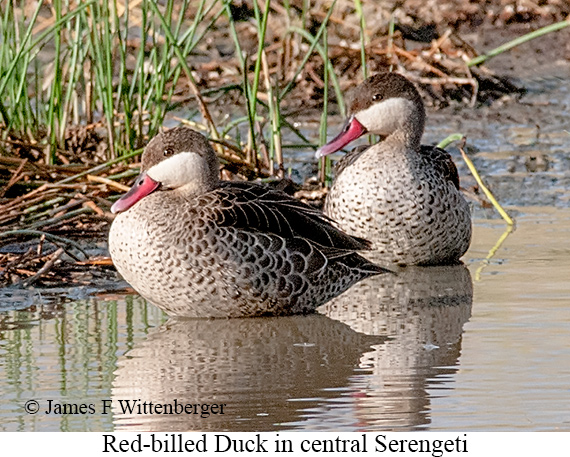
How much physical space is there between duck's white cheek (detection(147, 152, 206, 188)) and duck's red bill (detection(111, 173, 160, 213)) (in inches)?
1.0

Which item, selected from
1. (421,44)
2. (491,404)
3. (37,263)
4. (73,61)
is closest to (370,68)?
(421,44)

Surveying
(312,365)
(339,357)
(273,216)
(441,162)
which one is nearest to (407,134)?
(441,162)

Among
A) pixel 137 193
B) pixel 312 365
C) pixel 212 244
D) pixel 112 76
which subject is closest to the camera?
pixel 312 365

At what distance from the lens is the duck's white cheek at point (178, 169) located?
5.85 metres

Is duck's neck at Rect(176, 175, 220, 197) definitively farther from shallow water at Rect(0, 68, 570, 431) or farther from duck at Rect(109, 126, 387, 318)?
shallow water at Rect(0, 68, 570, 431)

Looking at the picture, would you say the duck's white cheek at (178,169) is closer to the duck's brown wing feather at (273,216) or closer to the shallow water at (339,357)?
the duck's brown wing feather at (273,216)

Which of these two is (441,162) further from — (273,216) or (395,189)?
(273,216)

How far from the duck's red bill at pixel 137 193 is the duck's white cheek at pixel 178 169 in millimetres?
25

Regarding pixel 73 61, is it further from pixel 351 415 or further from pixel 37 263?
pixel 351 415

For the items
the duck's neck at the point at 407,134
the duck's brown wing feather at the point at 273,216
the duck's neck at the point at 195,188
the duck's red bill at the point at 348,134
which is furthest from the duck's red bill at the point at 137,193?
the duck's neck at the point at 407,134

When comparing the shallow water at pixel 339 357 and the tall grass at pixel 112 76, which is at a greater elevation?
the tall grass at pixel 112 76

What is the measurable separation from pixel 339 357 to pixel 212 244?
2.74ft

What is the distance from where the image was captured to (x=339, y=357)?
513 cm

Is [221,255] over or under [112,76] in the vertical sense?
under
